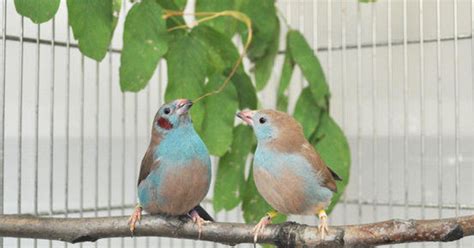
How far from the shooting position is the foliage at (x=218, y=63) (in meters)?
1.31

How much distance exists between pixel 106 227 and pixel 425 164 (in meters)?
1.17

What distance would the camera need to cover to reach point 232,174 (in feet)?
5.35

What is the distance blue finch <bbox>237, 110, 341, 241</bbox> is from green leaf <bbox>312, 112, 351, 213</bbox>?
466mm

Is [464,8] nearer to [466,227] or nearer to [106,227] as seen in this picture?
[466,227]

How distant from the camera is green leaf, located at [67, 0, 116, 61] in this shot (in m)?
1.30

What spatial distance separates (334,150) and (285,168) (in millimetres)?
574

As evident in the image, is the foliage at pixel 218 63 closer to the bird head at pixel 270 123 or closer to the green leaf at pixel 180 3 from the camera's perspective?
the green leaf at pixel 180 3

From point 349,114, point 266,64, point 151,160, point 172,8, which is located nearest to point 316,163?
point 151,160

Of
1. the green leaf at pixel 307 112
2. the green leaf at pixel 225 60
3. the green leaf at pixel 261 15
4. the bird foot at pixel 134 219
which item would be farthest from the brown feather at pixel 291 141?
the green leaf at pixel 261 15

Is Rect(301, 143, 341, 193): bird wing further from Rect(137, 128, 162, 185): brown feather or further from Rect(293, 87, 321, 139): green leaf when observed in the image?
Rect(293, 87, 321, 139): green leaf

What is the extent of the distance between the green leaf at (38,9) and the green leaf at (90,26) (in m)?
0.09

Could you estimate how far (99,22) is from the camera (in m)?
1.31

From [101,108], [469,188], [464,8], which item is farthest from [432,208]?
[101,108]

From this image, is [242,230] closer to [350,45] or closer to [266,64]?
[266,64]
